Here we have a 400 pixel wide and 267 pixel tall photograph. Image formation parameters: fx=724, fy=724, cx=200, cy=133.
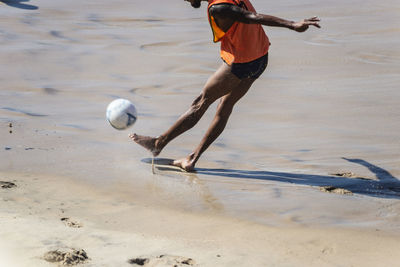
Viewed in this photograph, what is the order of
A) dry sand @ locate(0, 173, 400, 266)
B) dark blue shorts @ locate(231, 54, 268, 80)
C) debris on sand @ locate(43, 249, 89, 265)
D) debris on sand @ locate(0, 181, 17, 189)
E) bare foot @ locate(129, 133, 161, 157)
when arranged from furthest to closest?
bare foot @ locate(129, 133, 161, 157)
dark blue shorts @ locate(231, 54, 268, 80)
debris on sand @ locate(0, 181, 17, 189)
dry sand @ locate(0, 173, 400, 266)
debris on sand @ locate(43, 249, 89, 265)

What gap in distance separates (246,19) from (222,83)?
64 cm

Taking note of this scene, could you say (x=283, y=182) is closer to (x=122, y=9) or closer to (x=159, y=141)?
(x=159, y=141)

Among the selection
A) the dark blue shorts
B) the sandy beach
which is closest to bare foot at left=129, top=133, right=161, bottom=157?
the sandy beach

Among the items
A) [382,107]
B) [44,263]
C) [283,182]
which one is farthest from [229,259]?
[382,107]

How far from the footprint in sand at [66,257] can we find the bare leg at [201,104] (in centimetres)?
219

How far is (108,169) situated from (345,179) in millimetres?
2037

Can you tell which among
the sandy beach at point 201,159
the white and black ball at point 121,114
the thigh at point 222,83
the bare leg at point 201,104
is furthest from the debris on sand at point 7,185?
the thigh at point 222,83

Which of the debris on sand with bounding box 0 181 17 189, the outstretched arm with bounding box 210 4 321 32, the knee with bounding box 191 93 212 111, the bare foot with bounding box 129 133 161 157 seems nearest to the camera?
the outstretched arm with bounding box 210 4 321 32

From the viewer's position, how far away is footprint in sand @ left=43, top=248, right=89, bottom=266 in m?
4.22

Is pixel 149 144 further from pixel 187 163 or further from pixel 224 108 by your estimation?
pixel 224 108

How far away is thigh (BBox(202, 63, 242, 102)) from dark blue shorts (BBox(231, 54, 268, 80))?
0.14 feet

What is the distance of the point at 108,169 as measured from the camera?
6.30m

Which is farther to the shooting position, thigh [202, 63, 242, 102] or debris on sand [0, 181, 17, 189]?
thigh [202, 63, 242, 102]

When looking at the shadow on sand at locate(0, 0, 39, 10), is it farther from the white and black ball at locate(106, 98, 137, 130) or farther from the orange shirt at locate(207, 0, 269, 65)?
the orange shirt at locate(207, 0, 269, 65)
